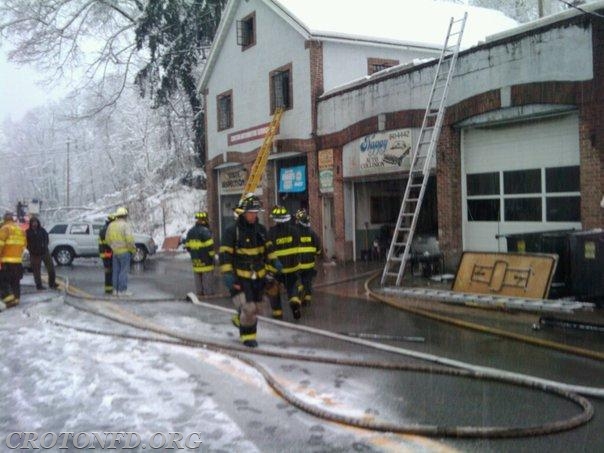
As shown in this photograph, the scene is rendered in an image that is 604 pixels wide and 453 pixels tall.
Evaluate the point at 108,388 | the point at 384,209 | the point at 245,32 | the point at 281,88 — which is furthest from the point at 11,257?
the point at 245,32

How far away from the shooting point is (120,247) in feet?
39.4

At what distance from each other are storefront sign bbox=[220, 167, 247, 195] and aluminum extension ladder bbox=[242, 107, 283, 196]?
2.79 metres

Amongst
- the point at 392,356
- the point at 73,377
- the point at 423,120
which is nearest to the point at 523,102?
the point at 423,120

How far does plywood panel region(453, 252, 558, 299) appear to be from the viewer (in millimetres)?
9688

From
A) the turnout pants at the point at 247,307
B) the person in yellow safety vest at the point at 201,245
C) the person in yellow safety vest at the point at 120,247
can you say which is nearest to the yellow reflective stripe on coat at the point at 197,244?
the person in yellow safety vest at the point at 201,245

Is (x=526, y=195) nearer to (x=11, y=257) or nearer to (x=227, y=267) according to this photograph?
(x=227, y=267)

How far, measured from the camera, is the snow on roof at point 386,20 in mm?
19734

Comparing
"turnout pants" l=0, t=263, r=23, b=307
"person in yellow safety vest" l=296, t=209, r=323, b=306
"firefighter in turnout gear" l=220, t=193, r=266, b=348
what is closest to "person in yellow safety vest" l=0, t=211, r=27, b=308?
"turnout pants" l=0, t=263, r=23, b=307

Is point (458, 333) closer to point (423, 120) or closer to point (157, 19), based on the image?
point (423, 120)

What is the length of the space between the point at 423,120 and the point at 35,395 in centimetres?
1119

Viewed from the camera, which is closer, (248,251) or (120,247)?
(248,251)

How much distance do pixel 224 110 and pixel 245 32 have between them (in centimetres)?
323

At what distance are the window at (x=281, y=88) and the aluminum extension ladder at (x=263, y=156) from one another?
1.46 feet

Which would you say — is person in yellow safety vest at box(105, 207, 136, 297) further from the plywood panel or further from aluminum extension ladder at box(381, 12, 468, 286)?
the plywood panel
